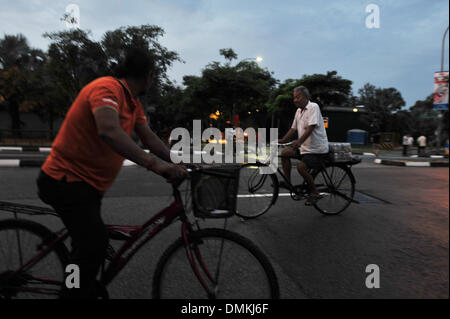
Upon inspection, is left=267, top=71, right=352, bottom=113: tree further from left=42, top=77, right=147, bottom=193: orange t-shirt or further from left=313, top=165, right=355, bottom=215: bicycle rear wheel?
left=42, top=77, right=147, bottom=193: orange t-shirt

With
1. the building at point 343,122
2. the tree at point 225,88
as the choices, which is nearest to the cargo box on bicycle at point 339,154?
the tree at point 225,88

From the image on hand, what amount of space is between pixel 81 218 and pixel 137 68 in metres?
0.88

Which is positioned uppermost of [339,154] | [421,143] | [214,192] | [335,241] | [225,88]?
[225,88]

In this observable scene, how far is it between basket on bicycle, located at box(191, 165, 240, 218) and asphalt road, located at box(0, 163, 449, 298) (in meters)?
1.10

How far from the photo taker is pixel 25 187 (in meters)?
5.92

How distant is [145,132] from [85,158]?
1.72 feet

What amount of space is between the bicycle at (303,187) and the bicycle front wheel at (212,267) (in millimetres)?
2386

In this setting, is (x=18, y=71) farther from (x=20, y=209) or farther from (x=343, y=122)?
(x=343, y=122)

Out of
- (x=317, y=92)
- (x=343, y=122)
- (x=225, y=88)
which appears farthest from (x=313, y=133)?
(x=343, y=122)

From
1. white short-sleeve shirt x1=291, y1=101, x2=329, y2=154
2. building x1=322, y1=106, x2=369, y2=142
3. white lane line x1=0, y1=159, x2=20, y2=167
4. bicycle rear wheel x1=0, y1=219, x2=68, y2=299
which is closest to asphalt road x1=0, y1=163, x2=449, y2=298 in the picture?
bicycle rear wheel x1=0, y1=219, x2=68, y2=299

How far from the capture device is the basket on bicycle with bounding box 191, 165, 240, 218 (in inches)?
62.7

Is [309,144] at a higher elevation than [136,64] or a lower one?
lower

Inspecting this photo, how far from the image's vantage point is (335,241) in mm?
3439

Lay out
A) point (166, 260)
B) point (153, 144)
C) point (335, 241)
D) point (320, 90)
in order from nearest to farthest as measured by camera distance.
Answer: point (166, 260) < point (153, 144) < point (335, 241) < point (320, 90)
